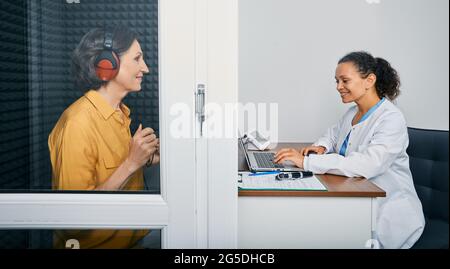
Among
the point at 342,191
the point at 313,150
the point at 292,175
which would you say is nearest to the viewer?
the point at 342,191

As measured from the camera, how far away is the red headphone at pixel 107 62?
1018 mm

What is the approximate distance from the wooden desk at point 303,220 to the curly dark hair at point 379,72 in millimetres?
884

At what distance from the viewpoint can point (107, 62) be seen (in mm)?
1021

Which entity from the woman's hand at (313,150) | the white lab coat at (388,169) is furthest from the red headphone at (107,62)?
the woman's hand at (313,150)

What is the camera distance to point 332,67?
2342 mm

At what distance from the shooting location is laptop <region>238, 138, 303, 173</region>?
4.60 feet

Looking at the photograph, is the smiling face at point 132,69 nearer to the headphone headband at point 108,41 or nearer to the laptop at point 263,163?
the headphone headband at point 108,41

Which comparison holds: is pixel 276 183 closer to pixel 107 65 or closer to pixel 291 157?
pixel 291 157

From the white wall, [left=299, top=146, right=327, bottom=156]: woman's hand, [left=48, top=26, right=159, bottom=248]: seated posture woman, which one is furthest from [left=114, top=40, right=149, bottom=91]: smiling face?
the white wall

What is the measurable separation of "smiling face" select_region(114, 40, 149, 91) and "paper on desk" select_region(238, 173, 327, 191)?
39 centimetres

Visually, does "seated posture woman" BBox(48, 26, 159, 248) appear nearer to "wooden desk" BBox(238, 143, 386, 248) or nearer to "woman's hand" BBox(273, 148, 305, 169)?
"wooden desk" BBox(238, 143, 386, 248)

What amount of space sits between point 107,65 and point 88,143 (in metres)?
0.19

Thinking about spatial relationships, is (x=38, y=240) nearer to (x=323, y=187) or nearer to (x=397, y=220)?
(x=323, y=187)

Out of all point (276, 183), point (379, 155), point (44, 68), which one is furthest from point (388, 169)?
point (44, 68)
